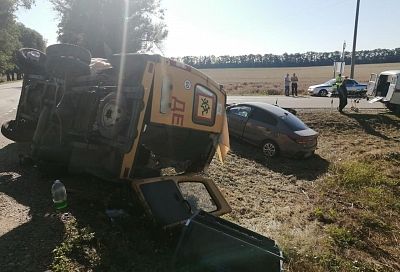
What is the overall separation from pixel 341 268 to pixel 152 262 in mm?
2990

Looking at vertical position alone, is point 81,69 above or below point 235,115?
above

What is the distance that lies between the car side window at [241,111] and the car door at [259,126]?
0.18 metres

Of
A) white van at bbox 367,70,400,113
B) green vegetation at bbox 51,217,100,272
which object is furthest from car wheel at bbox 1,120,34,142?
white van at bbox 367,70,400,113

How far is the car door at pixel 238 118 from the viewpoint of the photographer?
13.6 m

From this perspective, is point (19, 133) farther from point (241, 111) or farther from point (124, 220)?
point (241, 111)

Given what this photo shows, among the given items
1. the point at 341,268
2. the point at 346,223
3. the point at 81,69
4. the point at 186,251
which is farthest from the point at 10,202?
the point at 346,223

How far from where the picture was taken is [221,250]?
390 cm

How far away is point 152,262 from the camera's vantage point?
15.8ft

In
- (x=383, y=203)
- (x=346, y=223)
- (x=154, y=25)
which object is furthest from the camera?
(x=154, y=25)

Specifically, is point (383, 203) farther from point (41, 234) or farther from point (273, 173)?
point (41, 234)

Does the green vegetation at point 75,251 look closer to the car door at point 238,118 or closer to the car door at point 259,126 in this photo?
the car door at point 259,126

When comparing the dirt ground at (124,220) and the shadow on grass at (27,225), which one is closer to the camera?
the shadow on grass at (27,225)

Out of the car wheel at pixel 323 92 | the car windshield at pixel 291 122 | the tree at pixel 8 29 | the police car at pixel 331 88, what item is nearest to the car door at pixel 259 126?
the car windshield at pixel 291 122

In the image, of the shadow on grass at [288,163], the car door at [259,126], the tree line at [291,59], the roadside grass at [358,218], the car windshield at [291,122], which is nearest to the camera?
the roadside grass at [358,218]
